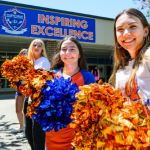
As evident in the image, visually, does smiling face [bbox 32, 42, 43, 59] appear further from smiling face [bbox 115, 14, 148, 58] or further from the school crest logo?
the school crest logo

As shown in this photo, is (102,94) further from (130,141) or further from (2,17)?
(2,17)

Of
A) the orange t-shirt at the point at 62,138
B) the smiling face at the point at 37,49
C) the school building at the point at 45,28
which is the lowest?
the orange t-shirt at the point at 62,138

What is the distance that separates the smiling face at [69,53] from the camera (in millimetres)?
3498

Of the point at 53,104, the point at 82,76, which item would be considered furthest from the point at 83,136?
the point at 82,76

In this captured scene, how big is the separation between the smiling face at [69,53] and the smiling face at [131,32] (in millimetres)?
1352

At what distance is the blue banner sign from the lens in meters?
19.5

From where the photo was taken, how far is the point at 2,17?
19141 millimetres

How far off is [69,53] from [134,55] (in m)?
1.40

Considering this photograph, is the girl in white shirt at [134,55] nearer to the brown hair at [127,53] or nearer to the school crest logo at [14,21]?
the brown hair at [127,53]

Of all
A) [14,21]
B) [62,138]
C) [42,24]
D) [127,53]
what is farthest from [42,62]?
[42,24]

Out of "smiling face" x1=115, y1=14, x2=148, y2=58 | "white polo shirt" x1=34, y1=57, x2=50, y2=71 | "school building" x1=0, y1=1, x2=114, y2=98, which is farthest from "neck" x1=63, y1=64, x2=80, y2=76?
"school building" x1=0, y1=1, x2=114, y2=98

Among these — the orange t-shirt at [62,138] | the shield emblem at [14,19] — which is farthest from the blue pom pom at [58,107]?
the shield emblem at [14,19]

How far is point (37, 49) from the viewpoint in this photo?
505 centimetres

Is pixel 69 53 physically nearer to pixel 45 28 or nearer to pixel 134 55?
pixel 134 55
